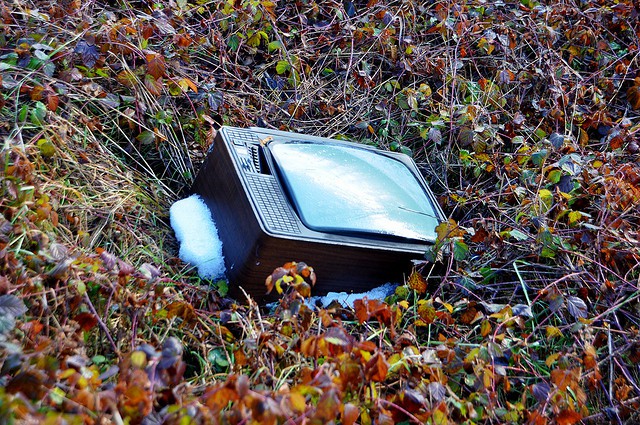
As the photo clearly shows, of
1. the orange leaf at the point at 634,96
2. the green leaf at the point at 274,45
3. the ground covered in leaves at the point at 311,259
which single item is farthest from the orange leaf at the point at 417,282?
the orange leaf at the point at 634,96

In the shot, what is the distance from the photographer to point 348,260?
1812 mm

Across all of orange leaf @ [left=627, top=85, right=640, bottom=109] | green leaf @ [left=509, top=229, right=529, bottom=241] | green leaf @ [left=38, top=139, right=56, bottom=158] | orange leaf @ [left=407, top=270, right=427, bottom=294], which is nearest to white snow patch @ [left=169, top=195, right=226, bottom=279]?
green leaf @ [left=38, top=139, right=56, bottom=158]

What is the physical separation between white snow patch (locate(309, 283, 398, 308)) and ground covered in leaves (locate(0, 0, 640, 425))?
0.20ft

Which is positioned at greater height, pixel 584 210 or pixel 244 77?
pixel 244 77

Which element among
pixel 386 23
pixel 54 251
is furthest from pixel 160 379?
pixel 386 23

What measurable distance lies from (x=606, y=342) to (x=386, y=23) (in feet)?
5.85

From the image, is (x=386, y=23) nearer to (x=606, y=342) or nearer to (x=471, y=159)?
(x=471, y=159)

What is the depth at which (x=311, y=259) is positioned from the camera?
1751 millimetres

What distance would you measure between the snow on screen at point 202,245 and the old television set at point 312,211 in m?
0.03

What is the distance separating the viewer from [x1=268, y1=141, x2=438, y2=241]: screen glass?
1.78 m

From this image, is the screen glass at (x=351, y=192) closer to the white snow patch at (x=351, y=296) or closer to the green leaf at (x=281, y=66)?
the white snow patch at (x=351, y=296)

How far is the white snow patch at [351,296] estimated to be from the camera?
1.90 meters

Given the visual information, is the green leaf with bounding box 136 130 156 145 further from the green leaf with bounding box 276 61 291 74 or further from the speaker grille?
the green leaf with bounding box 276 61 291 74

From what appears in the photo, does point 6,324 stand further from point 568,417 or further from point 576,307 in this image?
point 576,307
